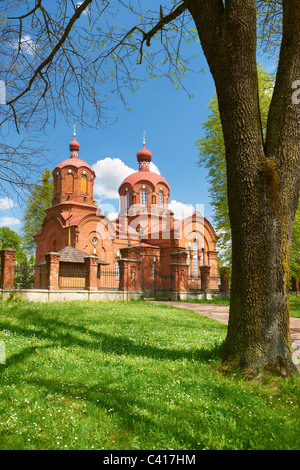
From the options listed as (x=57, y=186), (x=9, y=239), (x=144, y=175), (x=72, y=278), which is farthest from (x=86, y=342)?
(x=9, y=239)

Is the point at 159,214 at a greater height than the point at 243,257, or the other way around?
the point at 159,214

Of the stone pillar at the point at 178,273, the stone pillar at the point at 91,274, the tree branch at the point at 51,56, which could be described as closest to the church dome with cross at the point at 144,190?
the stone pillar at the point at 178,273

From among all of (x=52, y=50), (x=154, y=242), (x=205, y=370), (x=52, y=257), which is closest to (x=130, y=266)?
(x=52, y=257)

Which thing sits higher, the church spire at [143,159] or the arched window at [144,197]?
the church spire at [143,159]

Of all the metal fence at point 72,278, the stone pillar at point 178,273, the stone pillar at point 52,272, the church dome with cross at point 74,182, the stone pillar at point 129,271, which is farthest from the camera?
the church dome with cross at point 74,182

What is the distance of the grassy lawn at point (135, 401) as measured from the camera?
242cm

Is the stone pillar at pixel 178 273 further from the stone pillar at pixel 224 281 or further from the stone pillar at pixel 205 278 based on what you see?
the stone pillar at pixel 224 281

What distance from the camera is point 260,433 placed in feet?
8.28

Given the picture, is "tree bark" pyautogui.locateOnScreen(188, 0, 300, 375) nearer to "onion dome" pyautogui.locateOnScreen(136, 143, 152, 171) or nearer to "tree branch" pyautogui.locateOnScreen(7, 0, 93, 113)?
"tree branch" pyautogui.locateOnScreen(7, 0, 93, 113)

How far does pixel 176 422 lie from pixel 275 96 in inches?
149

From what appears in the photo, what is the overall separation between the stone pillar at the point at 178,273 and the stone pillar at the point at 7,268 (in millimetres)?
9480

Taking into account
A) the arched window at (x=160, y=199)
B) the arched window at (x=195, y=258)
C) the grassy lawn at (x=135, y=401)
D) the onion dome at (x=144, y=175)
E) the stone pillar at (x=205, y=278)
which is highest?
the onion dome at (x=144, y=175)

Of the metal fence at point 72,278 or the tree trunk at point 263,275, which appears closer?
the tree trunk at point 263,275

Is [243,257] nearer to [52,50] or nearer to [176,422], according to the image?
[176,422]
